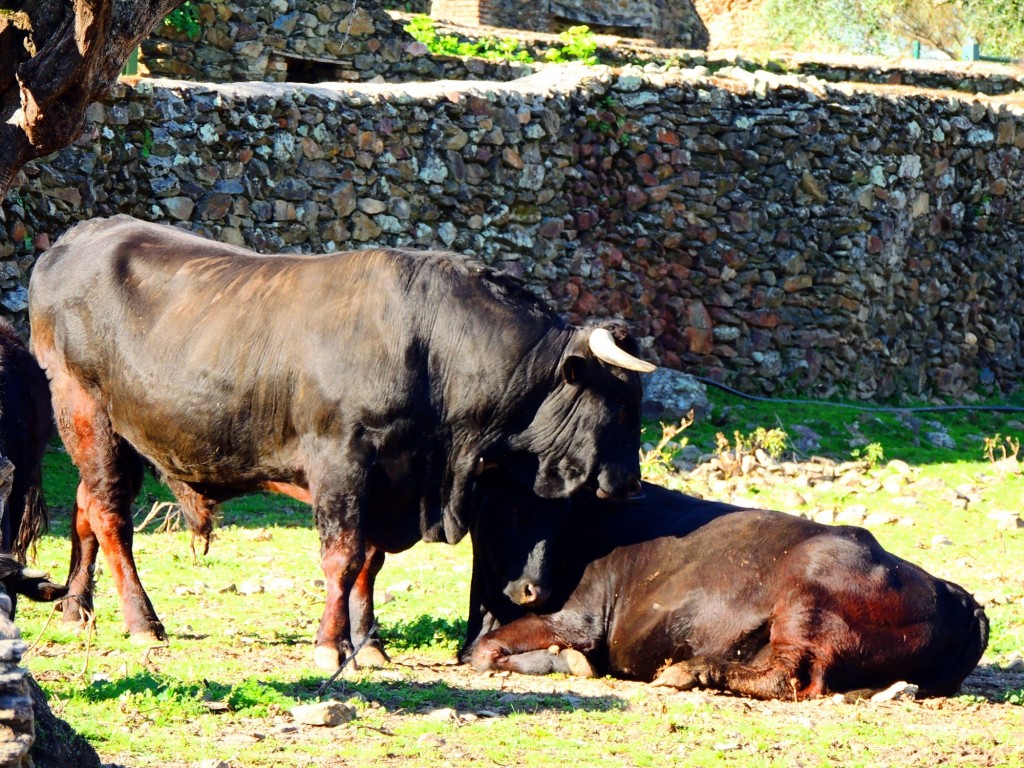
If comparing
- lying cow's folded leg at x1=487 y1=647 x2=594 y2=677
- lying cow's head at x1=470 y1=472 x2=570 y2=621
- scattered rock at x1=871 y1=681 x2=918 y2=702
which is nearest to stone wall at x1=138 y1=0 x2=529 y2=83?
lying cow's head at x1=470 y1=472 x2=570 y2=621

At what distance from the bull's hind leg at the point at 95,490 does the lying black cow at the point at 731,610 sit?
169cm

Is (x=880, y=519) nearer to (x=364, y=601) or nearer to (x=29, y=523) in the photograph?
(x=364, y=601)

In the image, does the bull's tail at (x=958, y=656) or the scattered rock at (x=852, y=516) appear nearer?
the bull's tail at (x=958, y=656)

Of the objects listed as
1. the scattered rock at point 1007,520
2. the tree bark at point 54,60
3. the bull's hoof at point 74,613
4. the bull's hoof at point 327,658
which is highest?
the tree bark at point 54,60

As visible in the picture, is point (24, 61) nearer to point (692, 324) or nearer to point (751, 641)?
point (751, 641)

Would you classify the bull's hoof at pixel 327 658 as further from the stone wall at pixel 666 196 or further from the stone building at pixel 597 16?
the stone building at pixel 597 16

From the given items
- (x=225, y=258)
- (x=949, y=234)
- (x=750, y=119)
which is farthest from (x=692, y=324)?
(x=225, y=258)

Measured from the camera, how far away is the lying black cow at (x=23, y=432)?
286 inches

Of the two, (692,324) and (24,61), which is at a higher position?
(24,61)

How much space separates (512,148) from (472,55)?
10.7 feet

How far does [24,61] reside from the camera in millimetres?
4930

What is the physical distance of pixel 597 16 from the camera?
78.4 ft

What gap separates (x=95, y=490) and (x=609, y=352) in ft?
8.43

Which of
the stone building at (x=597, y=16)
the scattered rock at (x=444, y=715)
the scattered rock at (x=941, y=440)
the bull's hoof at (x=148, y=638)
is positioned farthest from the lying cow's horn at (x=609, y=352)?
the stone building at (x=597, y=16)
